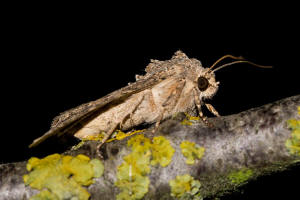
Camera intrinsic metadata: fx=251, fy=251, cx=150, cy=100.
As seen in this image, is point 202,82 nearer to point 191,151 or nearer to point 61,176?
point 191,151

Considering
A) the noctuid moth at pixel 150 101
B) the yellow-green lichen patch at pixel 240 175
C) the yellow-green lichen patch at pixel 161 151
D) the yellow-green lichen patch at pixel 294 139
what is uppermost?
the noctuid moth at pixel 150 101

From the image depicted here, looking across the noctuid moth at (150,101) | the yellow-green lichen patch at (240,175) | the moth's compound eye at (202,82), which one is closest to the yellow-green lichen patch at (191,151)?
the yellow-green lichen patch at (240,175)

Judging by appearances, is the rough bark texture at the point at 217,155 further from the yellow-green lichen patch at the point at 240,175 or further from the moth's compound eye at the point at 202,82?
the moth's compound eye at the point at 202,82

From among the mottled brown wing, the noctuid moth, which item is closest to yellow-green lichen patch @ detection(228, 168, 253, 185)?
the noctuid moth

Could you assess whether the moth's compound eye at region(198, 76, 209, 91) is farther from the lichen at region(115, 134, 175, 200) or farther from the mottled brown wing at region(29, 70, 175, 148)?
the lichen at region(115, 134, 175, 200)

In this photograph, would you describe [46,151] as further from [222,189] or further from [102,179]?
[222,189]

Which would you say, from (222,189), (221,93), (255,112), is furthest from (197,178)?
(221,93)

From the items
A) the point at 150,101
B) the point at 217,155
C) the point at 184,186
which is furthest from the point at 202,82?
the point at 184,186
